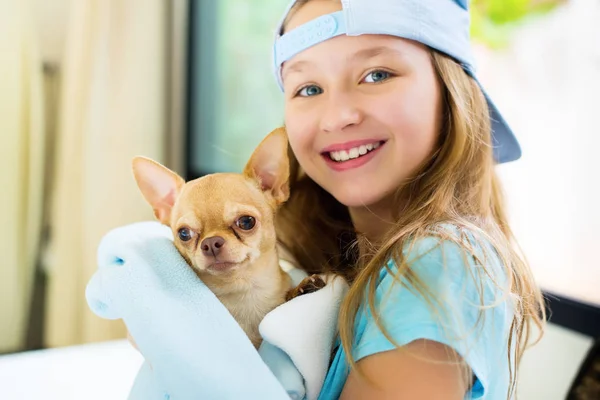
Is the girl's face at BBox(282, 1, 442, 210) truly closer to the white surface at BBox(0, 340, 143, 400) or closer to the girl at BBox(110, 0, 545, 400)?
the girl at BBox(110, 0, 545, 400)

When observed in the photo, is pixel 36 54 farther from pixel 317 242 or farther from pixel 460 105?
pixel 460 105

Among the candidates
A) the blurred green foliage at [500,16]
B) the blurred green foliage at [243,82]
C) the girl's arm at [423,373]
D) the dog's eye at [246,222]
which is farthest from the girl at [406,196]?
the blurred green foliage at [243,82]

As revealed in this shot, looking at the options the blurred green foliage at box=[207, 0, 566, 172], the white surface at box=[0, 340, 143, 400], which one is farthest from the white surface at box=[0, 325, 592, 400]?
the blurred green foliage at box=[207, 0, 566, 172]

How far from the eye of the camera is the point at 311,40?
90 centimetres

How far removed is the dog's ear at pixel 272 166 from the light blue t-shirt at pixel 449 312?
0.21 meters

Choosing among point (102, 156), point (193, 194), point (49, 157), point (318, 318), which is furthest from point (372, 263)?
point (49, 157)

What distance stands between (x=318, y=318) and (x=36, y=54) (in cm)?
191

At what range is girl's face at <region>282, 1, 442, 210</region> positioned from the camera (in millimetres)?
883

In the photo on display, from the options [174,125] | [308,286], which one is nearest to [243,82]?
[174,125]

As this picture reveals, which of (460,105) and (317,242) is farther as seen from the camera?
(317,242)

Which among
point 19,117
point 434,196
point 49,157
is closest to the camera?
point 434,196

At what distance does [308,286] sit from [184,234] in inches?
8.0

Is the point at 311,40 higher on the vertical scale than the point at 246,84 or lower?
higher

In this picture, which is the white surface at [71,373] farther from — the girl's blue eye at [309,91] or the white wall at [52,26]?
the white wall at [52,26]
